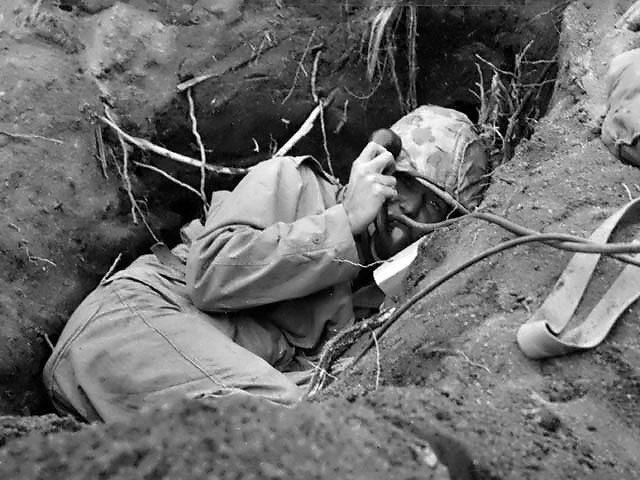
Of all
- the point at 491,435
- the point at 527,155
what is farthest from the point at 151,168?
the point at 491,435

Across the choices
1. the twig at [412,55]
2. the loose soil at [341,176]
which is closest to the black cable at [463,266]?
the loose soil at [341,176]

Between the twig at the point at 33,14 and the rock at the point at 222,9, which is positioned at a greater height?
the twig at the point at 33,14

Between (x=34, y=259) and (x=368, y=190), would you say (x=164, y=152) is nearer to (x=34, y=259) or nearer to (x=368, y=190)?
(x=34, y=259)

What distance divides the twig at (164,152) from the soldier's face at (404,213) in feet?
2.70

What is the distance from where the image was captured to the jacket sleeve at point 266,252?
2311mm

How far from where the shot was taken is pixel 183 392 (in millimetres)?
2219

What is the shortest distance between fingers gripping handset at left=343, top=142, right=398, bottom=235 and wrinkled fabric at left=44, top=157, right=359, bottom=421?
48mm

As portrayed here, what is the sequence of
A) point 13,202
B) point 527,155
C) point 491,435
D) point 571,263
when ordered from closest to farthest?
point 491,435 < point 571,263 < point 527,155 < point 13,202

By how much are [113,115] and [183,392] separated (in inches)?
51.7

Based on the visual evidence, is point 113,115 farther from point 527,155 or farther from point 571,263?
point 571,263

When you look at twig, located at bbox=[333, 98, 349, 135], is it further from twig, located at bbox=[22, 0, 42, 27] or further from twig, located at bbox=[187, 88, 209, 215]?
twig, located at bbox=[22, 0, 42, 27]

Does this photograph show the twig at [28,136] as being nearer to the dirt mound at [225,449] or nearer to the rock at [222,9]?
the rock at [222,9]

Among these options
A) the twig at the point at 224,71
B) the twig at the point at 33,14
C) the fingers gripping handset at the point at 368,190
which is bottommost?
the fingers gripping handset at the point at 368,190

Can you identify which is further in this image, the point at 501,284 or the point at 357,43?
the point at 357,43
